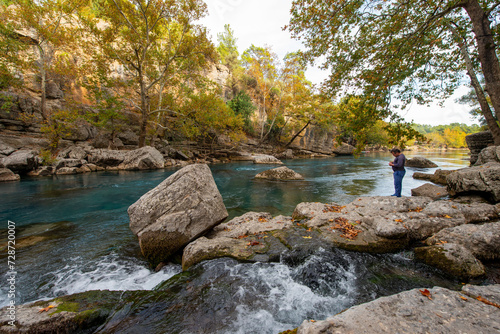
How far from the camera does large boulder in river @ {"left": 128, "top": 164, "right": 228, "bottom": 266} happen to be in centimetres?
381

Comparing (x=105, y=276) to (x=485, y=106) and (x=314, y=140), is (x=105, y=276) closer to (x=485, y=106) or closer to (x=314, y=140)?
(x=485, y=106)

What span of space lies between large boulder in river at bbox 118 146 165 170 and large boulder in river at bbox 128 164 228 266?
47.1 ft

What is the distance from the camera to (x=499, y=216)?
4.26 meters

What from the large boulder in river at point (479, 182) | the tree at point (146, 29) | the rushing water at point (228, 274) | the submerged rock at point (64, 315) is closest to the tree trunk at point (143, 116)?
the tree at point (146, 29)

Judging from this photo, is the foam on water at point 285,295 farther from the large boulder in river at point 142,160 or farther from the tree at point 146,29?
the tree at point 146,29

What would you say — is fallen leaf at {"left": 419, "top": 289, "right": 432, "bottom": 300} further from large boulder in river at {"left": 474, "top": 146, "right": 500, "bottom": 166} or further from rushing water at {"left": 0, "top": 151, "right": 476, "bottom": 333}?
large boulder in river at {"left": 474, "top": 146, "right": 500, "bottom": 166}

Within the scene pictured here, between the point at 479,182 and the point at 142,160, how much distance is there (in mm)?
19985

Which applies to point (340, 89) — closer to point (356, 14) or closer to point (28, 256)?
point (356, 14)

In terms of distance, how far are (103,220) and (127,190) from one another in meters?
4.31

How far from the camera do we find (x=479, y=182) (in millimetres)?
5395

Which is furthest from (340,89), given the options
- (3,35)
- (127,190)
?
(3,35)

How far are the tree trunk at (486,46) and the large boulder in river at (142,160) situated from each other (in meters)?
20.0

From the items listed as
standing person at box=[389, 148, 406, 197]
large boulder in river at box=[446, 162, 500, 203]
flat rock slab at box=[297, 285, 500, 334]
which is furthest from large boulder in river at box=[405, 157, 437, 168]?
flat rock slab at box=[297, 285, 500, 334]

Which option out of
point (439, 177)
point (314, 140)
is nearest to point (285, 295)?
point (439, 177)
